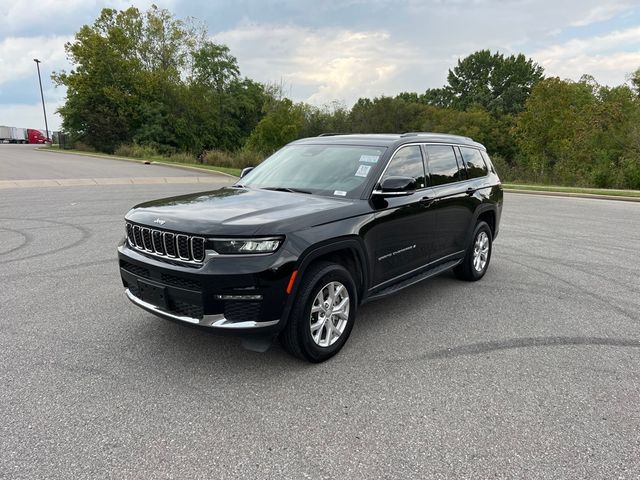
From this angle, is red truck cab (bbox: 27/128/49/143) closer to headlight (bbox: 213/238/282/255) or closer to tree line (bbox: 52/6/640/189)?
tree line (bbox: 52/6/640/189)

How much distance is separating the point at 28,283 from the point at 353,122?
64314mm

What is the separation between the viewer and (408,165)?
4.75m

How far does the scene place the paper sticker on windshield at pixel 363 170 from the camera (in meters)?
4.35

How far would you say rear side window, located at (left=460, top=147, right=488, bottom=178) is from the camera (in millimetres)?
5887

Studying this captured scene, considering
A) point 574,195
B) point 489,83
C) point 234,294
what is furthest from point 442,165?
point 489,83

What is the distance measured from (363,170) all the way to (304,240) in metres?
1.26

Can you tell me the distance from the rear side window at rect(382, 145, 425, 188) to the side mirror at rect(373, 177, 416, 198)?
0.58 ft

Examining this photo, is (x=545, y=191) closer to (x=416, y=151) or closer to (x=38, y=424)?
(x=416, y=151)

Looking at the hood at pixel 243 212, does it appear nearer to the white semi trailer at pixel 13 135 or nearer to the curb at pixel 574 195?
the curb at pixel 574 195

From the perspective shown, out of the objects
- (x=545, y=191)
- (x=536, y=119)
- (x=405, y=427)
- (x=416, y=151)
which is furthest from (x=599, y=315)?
(x=536, y=119)

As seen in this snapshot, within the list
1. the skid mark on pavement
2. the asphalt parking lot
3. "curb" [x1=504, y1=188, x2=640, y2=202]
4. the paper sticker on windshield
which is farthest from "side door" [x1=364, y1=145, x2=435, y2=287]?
"curb" [x1=504, y1=188, x2=640, y2=202]

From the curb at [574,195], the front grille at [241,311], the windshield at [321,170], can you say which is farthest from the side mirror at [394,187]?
the curb at [574,195]

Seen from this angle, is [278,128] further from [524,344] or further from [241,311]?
[241,311]

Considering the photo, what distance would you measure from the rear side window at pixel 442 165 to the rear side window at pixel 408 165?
214 millimetres
